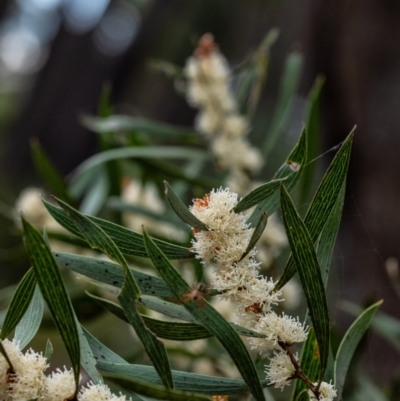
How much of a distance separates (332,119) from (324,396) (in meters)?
1.38

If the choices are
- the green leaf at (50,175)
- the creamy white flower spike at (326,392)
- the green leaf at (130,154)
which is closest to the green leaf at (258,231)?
the creamy white flower spike at (326,392)

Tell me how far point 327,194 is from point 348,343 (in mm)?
159

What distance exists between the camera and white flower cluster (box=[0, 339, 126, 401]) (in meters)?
0.37

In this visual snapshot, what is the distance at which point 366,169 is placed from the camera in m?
1.54

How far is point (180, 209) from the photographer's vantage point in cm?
39

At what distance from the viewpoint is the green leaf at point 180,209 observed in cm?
39

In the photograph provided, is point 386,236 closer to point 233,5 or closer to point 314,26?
point 314,26

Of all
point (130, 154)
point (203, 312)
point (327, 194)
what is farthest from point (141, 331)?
point (130, 154)

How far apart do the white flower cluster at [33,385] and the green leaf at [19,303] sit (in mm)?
27

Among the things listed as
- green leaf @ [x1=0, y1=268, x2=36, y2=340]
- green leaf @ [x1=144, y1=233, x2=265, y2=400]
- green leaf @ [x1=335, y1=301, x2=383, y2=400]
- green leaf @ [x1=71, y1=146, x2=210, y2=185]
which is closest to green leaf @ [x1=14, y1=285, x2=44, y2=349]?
green leaf @ [x1=0, y1=268, x2=36, y2=340]

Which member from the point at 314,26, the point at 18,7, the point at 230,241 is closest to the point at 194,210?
the point at 230,241

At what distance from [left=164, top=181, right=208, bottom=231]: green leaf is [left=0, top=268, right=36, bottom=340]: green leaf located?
0.40ft

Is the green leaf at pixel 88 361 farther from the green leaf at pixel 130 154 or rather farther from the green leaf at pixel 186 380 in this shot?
the green leaf at pixel 130 154

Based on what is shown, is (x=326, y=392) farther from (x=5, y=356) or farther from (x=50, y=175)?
(x=50, y=175)
